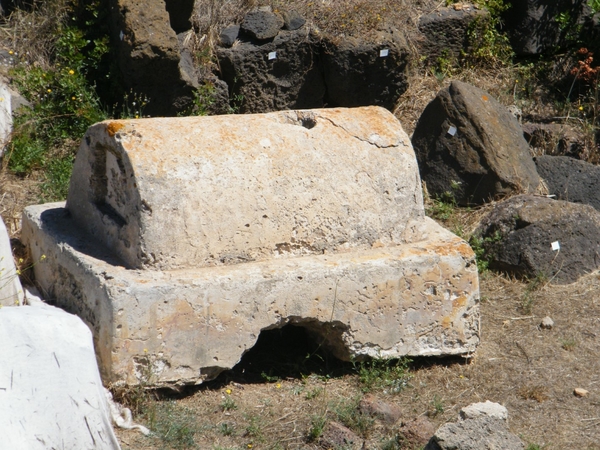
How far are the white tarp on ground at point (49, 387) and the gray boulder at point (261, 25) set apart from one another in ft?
16.3

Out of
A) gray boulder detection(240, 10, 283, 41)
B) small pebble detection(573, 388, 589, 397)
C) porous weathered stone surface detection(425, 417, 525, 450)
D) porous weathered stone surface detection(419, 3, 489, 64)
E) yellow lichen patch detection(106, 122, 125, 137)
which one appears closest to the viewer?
porous weathered stone surface detection(425, 417, 525, 450)

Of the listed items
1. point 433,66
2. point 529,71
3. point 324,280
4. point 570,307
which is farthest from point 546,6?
point 324,280

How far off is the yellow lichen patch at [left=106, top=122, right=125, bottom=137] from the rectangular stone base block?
23.9 inches

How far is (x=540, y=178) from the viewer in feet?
22.0

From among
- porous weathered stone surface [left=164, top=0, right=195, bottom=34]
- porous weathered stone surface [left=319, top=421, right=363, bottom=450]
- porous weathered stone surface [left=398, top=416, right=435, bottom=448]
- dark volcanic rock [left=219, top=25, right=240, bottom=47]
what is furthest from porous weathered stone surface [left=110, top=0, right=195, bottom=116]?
porous weathered stone surface [left=398, top=416, right=435, bottom=448]

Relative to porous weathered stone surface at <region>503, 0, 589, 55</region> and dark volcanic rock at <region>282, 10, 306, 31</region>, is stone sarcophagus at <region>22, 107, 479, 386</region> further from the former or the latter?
porous weathered stone surface at <region>503, 0, 589, 55</region>

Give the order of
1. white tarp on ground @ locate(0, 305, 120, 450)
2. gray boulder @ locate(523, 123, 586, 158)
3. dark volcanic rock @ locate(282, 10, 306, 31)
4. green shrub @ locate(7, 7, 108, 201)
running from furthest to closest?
dark volcanic rock @ locate(282, 10, 306, 31) → gray boulder @ locate(523, 123, 586, 158) → green shrub @ locate(7, 7, 108, 201) → white tarp on ground @ locate(0, 305, 120, 450)

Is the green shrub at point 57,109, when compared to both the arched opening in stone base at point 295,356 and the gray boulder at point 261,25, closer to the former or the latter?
the gray boulder at point 261,25

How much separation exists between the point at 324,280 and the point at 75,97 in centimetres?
369

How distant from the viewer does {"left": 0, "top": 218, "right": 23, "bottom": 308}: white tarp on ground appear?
4.07 meters

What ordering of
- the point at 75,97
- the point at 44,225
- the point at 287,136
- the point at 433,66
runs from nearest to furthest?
the point at 287,136 → the point at 44,225 → the point at 75,97 → the point at 433,66

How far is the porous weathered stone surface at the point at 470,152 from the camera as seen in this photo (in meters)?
6.44

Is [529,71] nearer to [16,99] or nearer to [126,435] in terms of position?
[16,99]

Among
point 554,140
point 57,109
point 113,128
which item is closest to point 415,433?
point 113,128
